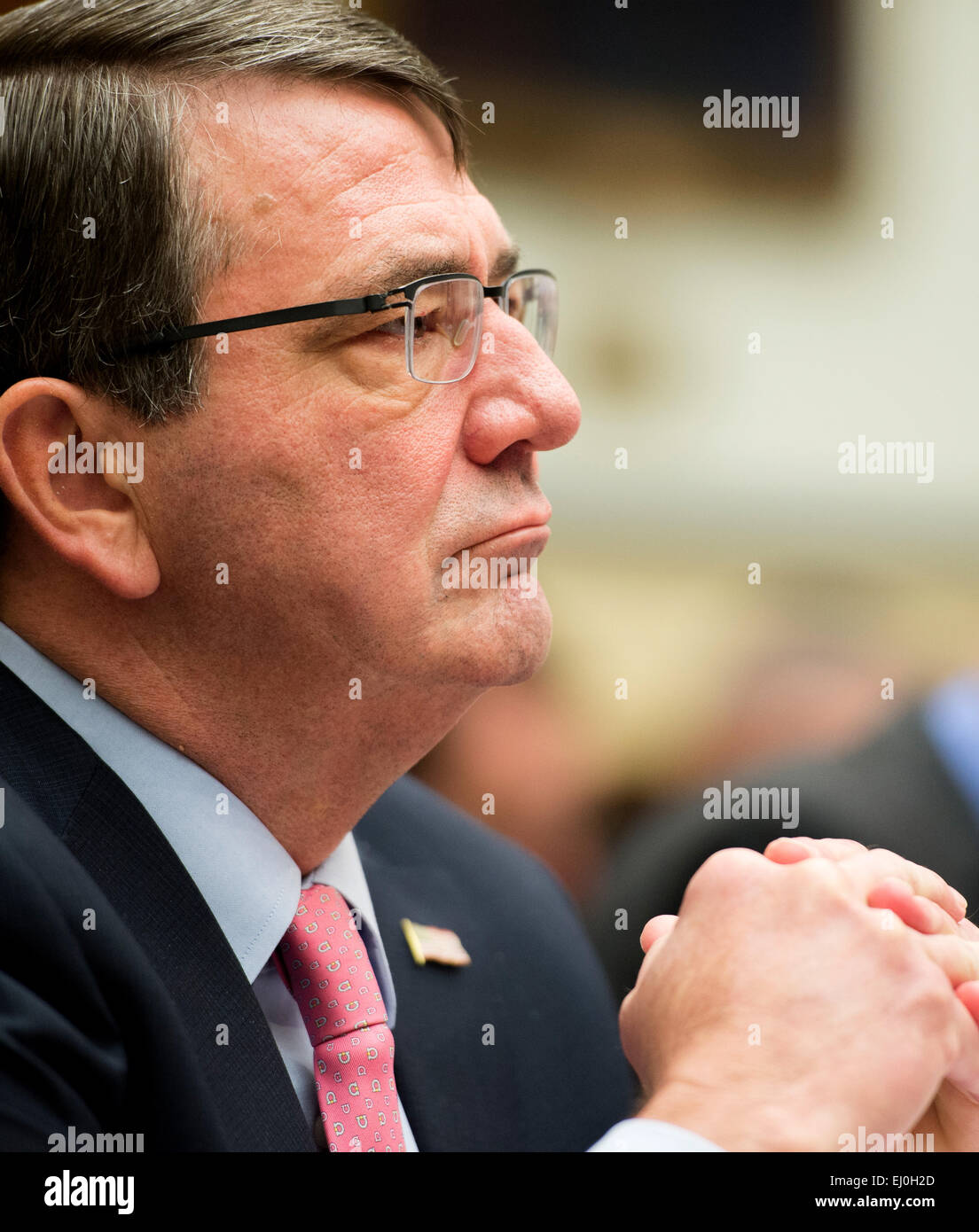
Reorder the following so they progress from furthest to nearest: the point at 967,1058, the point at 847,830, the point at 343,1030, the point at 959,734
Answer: the point at 959,734 < the point at 847,830 < the point at 343,1030 < the point at 967,1058

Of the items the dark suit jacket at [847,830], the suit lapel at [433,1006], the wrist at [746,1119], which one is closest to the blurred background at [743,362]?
the dark suit jacket at [847,830]

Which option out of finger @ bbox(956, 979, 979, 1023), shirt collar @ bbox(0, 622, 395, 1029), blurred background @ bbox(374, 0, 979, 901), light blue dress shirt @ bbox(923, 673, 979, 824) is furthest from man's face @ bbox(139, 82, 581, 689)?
blurred background @ bbox(374, 0, 979, 901)

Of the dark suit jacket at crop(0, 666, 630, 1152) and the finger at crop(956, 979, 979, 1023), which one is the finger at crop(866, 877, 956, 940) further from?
the dark suit jacket at crop(0, 666, 630, 1152)

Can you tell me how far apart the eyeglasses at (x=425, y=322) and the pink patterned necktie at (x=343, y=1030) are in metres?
0.52

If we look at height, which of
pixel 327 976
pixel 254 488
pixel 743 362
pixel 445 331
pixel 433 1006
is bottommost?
pixel 433 1006

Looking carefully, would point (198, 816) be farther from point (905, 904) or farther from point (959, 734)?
point (959, 734)

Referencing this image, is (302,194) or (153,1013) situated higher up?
(302,194)

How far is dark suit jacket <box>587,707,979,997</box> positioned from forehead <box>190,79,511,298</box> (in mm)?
1126

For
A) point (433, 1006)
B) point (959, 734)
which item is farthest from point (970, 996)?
point (959, 734)

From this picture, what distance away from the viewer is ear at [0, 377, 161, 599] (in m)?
1.06

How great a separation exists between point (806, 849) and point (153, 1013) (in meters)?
0.51

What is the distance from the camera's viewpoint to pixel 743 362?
10.6 feet

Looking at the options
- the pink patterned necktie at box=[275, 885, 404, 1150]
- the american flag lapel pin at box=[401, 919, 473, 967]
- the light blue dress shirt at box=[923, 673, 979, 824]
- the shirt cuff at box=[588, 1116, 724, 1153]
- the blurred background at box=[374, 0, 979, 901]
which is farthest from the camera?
the blurred background at box=[374, 0, 979, 901]
